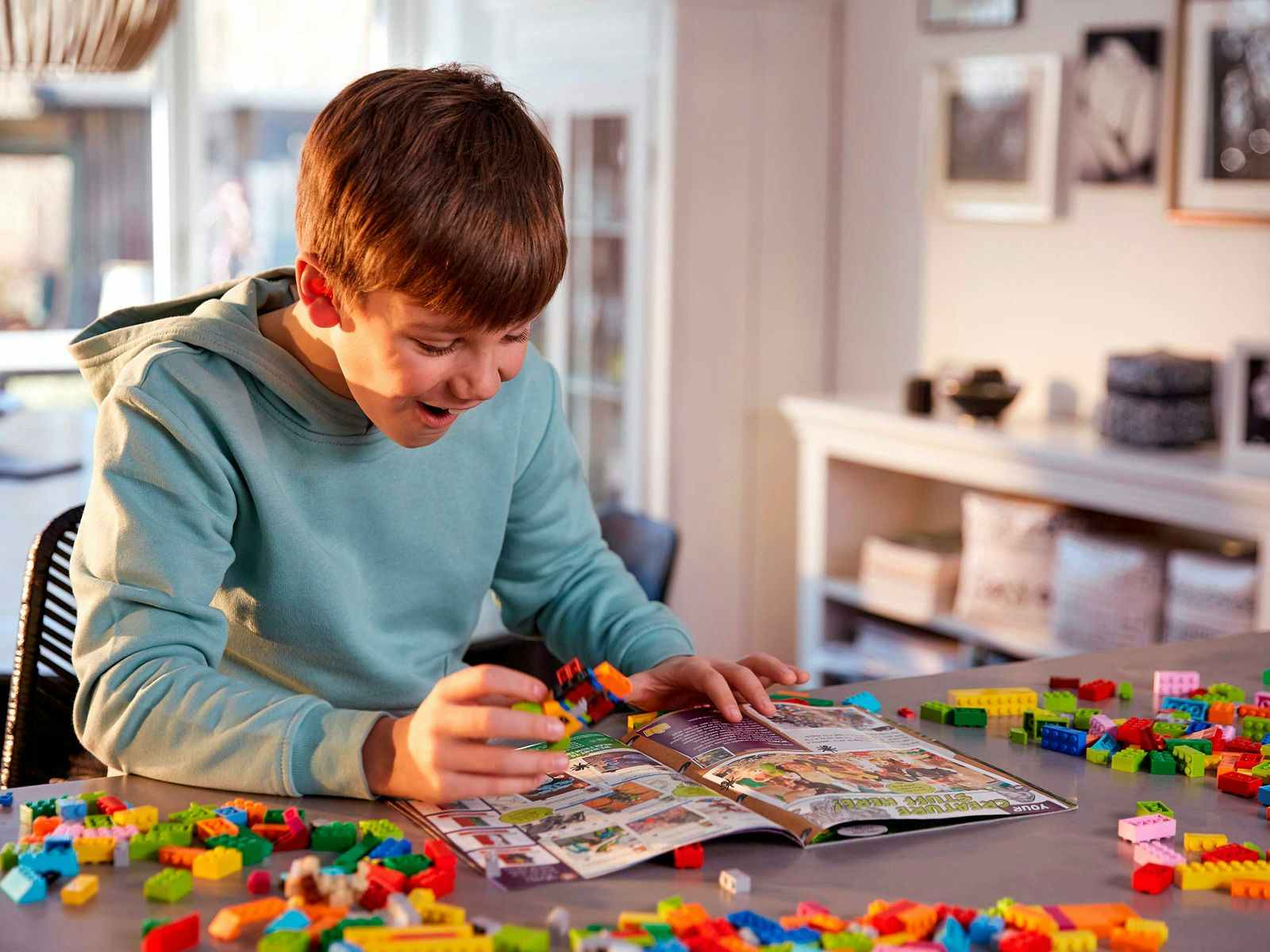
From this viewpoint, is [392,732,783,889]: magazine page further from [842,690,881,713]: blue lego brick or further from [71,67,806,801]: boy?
[842,690,881,713]: blue lego brick

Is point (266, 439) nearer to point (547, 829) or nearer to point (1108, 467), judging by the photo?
point (547, 829)

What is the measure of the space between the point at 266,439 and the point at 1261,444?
6.63 ft

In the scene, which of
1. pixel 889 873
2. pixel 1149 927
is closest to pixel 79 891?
pixel 889 873

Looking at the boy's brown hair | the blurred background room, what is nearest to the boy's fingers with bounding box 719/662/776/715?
the boy's brown hair

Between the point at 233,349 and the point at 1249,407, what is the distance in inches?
80.1

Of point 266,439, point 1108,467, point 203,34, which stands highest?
point 203,34

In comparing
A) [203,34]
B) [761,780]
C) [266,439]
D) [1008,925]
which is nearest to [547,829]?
[761,780]

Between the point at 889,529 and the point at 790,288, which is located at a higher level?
the point at 790,288

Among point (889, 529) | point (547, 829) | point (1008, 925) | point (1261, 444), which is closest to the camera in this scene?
point (1008, 925)

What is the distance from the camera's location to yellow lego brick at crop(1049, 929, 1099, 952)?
3.01ft

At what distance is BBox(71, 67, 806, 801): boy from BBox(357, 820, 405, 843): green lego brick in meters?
0.04

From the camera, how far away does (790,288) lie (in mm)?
4094

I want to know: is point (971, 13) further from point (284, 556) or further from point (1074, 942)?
point (1074, 942)

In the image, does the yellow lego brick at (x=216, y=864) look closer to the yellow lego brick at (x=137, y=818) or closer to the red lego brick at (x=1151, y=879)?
the yellow lego brick at (x=137, y=818)
